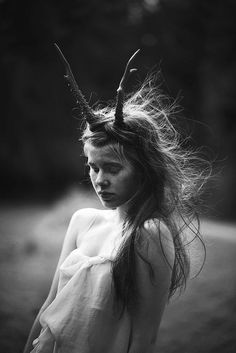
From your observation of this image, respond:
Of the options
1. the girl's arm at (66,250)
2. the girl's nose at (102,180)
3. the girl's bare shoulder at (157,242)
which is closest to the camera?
the girl's bare shoulder at (157,242)

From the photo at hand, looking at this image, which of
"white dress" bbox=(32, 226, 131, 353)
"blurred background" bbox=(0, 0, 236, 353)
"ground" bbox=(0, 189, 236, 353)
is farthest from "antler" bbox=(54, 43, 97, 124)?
"blurred background" bbox=(0, 0, 236, 353)

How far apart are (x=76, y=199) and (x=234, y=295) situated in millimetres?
4250

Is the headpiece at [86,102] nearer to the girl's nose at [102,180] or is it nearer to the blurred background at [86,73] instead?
the girl's nose at [102,180]

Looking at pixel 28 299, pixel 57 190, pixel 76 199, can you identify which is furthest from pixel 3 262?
pixel 57 190

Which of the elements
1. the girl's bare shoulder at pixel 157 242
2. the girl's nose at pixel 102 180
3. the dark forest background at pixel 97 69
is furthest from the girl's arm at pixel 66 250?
the dark forest background at pixel 97 69

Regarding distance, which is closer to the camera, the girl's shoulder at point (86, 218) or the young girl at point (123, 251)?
the young girl at point (123, 251)

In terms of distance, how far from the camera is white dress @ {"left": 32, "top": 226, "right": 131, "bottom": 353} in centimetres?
161

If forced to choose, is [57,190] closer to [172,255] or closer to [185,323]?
[185,323]

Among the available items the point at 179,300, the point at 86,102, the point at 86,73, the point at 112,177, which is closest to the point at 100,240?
the point at 112,177

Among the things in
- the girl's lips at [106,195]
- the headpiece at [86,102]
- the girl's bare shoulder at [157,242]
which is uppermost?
the headpiece at [86,102]

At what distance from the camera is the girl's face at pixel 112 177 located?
5.55ft

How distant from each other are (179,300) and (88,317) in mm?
2247

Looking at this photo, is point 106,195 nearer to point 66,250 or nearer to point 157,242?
point 157,242

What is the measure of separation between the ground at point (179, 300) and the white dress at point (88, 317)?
4.32 feet
